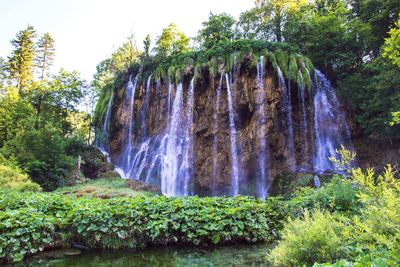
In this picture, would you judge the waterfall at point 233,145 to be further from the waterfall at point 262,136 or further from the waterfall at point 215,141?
the waterfall at point 262,136

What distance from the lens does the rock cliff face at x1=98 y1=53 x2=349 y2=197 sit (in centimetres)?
1962

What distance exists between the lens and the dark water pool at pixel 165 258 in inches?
210

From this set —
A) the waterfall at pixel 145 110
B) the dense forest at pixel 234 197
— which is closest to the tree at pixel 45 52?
the dense forest at pixel 234 197

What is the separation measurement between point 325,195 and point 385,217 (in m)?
4.50

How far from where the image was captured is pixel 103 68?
3788 cm

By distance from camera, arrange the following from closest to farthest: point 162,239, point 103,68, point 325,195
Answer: point 162,239 → point 325,195 → point 103,68

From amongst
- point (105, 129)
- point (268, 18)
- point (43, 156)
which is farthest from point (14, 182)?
point (268, 18)

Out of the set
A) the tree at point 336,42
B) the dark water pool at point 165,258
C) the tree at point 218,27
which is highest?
the tree at point 218,27

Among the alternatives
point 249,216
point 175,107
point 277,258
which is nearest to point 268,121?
point 175,107

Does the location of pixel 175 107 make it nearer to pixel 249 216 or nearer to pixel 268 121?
pixel 268 121

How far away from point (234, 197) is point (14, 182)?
34.3 feet

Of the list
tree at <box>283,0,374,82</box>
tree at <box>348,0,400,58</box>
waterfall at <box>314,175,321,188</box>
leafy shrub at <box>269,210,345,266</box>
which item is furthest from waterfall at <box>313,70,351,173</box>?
leafy shrub at <box>269,210,345,266</box>

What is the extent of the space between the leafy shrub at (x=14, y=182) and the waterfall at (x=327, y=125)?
15493 mm

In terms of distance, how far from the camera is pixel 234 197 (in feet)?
26.5
